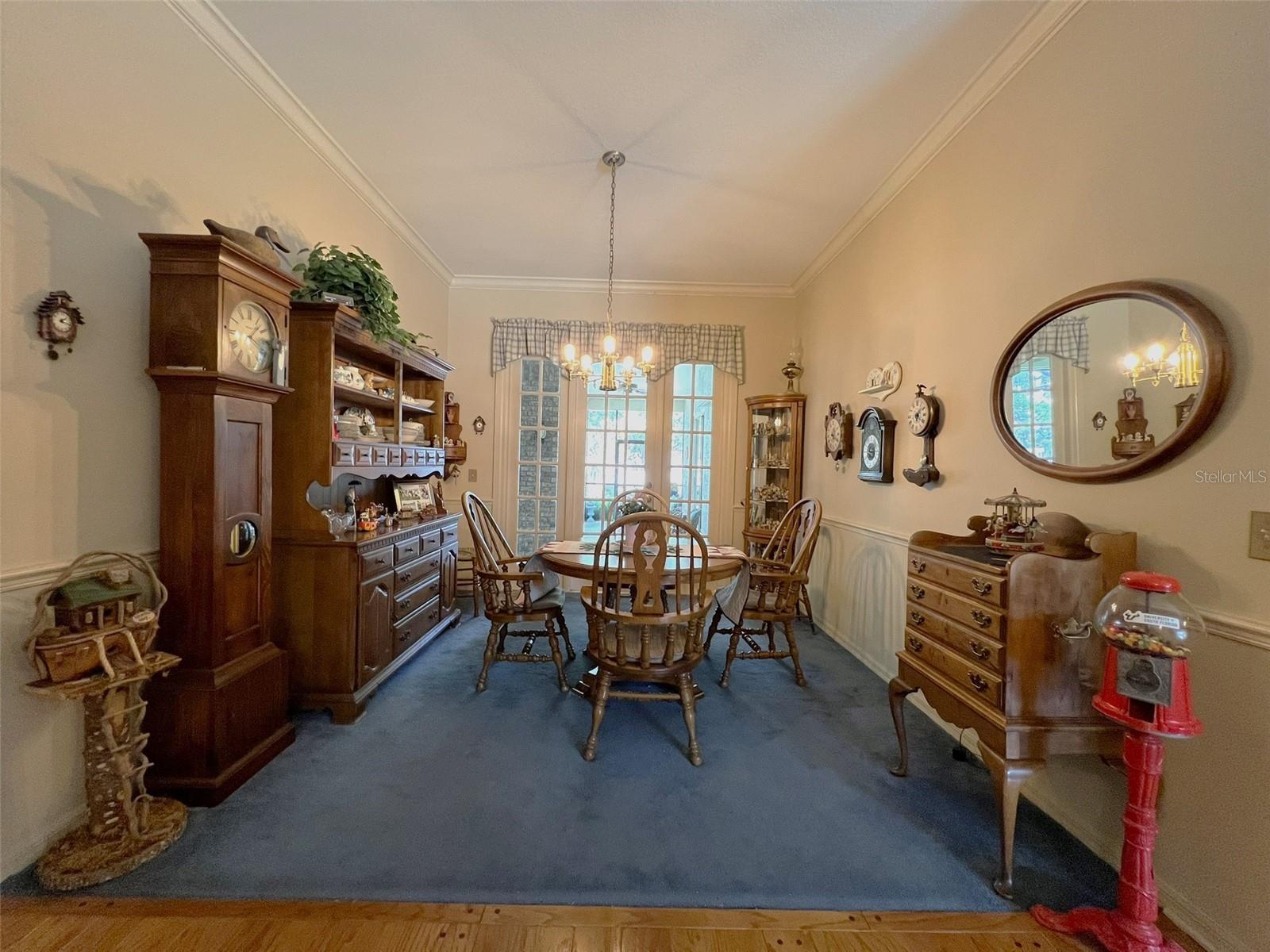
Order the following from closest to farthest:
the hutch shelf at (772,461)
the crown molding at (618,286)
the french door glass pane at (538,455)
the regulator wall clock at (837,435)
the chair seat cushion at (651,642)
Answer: the chair seat cushion at (651,642) < the regulator wall clock at (837,435) < the hutch shelf at (772,461) < the crown molding at (618,286) < the french door glass pane at (538,455)

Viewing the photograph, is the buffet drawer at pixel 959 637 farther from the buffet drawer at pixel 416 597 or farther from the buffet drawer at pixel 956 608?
the buffet drawer at pixel 416 597

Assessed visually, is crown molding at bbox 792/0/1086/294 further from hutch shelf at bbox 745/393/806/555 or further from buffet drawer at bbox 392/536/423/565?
buffet drawer at bbox 392/536/423/565

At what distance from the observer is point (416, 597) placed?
115 inches

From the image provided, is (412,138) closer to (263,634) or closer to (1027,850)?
(263,634)

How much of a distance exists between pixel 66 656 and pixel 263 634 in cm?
67

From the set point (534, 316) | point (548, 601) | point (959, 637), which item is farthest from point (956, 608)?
point (534, 316)

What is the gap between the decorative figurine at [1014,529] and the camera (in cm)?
161

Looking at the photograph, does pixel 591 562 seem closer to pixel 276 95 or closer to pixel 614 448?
pixel 614 448

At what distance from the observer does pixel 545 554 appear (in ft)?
8.77

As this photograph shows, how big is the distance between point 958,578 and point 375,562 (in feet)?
8.41

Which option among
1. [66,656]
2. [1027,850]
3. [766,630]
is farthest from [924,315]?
[66,656]

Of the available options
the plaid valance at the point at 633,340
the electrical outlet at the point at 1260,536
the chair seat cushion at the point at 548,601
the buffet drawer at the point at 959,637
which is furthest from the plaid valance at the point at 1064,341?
the plaid valance at the point at 633,340

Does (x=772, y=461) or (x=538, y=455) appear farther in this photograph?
(x=538, y=455)

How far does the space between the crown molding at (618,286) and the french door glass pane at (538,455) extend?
2.36 feet
